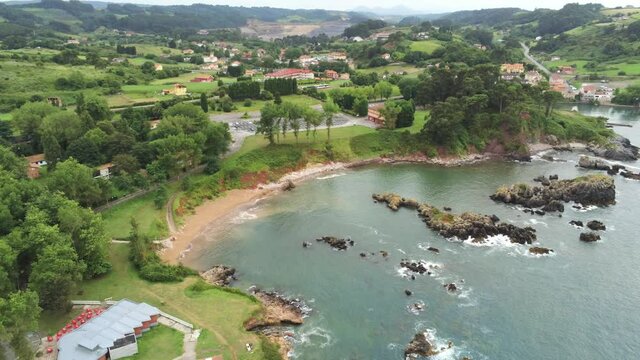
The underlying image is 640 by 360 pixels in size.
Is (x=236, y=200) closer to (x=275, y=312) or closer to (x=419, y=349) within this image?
(x=275, y=312)

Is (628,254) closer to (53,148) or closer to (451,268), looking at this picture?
(451,268)

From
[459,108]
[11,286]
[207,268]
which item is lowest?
[207,268]

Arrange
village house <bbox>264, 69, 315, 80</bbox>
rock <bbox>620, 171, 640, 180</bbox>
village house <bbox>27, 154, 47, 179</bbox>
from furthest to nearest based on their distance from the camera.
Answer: village house <bbox>264, 69, 315, 80</bbox> → rock <bbox>620, 171, 640, 180</bbox> → village house <bbox>27, 154, 47, 179</bbox>

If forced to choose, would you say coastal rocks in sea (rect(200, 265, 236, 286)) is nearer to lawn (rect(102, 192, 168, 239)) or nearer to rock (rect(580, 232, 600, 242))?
lawn (rect(102, 192, 168, 239))

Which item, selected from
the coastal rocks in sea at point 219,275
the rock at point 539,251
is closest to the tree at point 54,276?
the coastal rocks in sea at point 219,275

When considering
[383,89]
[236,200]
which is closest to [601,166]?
[383,89]

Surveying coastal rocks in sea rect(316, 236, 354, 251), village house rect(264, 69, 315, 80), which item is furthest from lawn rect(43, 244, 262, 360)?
village house rect(264, 69, 315, 80)

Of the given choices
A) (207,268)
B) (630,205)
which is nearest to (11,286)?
(207,268)
